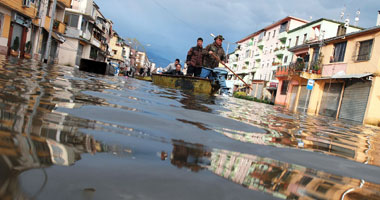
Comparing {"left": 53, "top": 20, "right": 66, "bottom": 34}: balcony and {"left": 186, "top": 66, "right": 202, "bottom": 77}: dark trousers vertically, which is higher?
{"left": 53, "top": 20, "right": 66, "bottom": 34}: balcony

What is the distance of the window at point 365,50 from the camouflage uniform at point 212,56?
13.8 m

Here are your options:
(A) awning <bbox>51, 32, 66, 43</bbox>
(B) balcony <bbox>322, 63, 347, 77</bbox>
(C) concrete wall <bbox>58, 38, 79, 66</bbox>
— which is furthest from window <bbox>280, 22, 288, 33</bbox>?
(A) awning <bbox>51, 32, 66, 43</bbox>

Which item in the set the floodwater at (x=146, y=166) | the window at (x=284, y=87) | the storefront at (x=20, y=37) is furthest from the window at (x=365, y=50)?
the storefront at (x=20, y=37)

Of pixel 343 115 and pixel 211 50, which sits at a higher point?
pixel 211 50

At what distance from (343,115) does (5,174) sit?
906 inches

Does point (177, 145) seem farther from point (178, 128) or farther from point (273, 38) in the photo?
point (273, 38)

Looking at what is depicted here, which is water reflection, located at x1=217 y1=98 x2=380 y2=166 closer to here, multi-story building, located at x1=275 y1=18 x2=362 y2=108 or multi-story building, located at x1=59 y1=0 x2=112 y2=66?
multi-story building, located at x1=275 y1=18 x2=362 y2=108

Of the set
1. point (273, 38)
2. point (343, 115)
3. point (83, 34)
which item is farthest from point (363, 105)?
point (83, 34)

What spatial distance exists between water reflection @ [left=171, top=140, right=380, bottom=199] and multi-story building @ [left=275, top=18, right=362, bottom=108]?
2427 cm

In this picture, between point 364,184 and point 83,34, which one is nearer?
point 364,184

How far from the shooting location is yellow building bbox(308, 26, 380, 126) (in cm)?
1820

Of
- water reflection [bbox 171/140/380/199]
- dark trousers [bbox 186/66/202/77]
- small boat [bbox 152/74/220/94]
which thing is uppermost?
dark trousers [bbox 186/66/202/77]

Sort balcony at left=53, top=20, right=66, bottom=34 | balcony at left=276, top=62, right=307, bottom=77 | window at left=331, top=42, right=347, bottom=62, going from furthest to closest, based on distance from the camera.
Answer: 1. balcony at left=53, top=20, right=66, bottom=34
2. balcony at left=276, top=62, right=307, bottom=77
3. window at left=331, top=42, right=347, bottom=62

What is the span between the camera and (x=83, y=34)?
3606 centimetres
